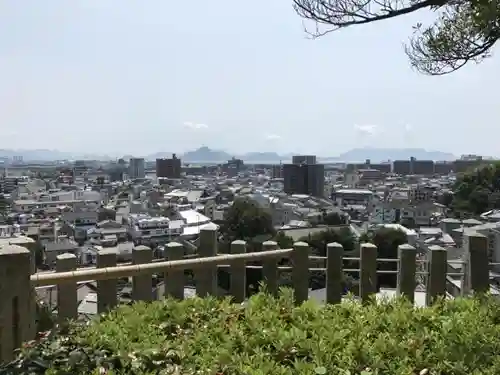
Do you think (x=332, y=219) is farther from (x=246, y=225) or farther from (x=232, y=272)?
(x=232, y=272)

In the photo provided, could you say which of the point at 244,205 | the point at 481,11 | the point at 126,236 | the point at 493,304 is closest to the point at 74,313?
the point at 493,304

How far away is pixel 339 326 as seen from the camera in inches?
118

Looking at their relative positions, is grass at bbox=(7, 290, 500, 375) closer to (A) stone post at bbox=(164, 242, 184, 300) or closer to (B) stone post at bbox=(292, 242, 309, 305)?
(A) stone post at bbox=(164, 242, 184, 300)

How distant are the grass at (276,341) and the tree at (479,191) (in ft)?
139

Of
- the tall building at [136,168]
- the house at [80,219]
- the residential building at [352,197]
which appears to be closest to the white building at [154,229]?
the house at [80,219]

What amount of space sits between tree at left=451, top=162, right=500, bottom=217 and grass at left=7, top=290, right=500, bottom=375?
42485mm

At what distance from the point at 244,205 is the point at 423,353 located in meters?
34.1

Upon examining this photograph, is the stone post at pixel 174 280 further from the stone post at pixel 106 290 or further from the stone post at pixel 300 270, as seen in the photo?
the stone post at pixel 300 270

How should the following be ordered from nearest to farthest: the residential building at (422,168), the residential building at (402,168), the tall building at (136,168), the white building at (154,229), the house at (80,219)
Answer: the white building at (154,229) < the house at (80,219) < the residential building at (422,168) < the residential building at (402,168) < the tall building at (136,168)

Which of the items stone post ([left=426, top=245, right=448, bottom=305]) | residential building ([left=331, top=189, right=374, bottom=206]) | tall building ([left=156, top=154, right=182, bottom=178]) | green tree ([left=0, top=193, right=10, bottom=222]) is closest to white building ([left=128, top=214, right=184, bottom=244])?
green tree ([left=0, top=193, right=10, bottom=222])

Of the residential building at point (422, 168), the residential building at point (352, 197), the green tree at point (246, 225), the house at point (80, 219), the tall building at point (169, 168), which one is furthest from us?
the residential building at point (422, 168)

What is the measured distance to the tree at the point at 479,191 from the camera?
43.6 metres

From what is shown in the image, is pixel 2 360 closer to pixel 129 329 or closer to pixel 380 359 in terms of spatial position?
pixel 129 329

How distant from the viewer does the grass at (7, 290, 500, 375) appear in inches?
99.9
